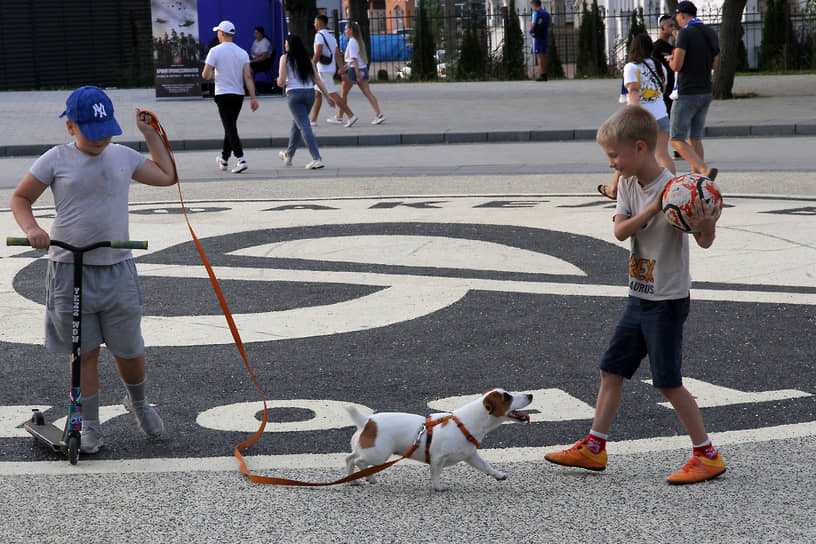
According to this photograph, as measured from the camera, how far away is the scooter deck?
4406 millimetres

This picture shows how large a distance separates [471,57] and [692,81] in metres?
21.7

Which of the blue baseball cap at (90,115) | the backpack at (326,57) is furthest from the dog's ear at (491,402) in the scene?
the backpack at (326,57)

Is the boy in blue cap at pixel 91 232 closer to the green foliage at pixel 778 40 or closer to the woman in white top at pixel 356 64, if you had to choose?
the woman in white top at pixel 356 64

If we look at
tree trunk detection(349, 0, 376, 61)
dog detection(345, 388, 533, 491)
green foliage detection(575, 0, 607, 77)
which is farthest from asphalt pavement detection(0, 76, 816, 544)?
tree trunk detection(349, 0, 376, 61)

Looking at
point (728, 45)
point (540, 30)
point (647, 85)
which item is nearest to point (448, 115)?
point (728, 45)

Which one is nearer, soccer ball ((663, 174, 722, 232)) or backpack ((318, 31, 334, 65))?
soccer ball ((663, 174, 722, 232))

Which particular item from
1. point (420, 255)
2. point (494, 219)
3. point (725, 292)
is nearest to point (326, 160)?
point (494, 219)

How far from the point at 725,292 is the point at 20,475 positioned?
4848 millimetres

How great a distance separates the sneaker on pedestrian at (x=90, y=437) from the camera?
175 inches

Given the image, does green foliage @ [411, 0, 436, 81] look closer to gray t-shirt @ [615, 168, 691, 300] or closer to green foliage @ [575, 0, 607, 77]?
green foliage @ [575, 0, 607, 77]

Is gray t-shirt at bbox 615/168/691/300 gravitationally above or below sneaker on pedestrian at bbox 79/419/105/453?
above

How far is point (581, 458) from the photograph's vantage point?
13.5 ft

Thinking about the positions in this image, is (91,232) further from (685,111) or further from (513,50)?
(513,50)

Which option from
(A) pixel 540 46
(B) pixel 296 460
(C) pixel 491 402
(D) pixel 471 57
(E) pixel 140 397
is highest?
(A) pixel 540 46
